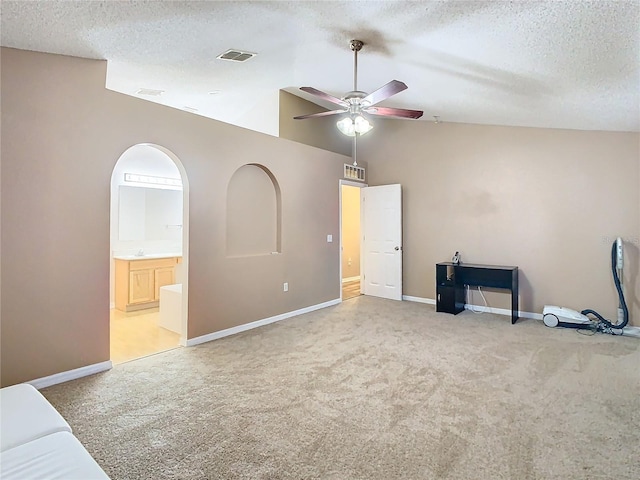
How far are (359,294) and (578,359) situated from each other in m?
3.79

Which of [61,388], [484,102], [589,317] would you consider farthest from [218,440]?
[589,317]

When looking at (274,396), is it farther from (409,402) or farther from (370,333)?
(370,333)

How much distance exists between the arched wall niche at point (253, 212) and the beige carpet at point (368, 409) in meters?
1.24

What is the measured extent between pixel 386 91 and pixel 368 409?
249 cm

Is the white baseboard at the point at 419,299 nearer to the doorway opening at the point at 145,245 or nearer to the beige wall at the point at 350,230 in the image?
the beige wall at the point at 350,230

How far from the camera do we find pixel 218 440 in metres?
2.24

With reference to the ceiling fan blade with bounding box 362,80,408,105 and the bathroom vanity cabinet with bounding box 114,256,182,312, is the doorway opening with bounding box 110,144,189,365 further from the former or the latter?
the ceiling fan blade with bounding box 362,80,408,105

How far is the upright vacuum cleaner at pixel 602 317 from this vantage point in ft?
14.4

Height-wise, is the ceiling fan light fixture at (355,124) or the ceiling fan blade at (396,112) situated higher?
the ceiling fan blade at (396,112)

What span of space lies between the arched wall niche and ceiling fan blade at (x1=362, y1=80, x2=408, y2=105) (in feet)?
7.00

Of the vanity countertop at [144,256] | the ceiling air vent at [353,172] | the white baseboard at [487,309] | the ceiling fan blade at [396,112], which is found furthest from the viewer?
the ceiling air vent at [353,172]

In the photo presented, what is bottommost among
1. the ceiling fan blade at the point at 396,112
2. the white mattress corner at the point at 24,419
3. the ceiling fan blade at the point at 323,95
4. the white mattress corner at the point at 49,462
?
the white mattress corner at the point at 49,462

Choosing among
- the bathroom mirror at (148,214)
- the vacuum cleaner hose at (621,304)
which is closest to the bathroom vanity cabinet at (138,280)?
the bathroom mirror at (148,214)

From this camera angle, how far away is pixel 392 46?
3.24 metres
